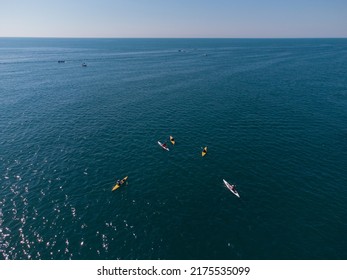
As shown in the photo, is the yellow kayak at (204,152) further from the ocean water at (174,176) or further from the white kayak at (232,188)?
the white kayak at (232,188)

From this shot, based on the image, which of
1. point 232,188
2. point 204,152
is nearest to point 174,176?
point 204,152

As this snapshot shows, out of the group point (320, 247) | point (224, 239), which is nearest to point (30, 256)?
point (224, 239)

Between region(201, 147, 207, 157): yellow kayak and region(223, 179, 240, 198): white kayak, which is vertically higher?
region(201, 147, 207, 157): yellow kayak

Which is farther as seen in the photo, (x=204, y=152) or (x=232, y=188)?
(x=204, y=152)

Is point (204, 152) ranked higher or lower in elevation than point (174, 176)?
higher

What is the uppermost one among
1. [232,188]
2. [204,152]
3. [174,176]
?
[204,152]

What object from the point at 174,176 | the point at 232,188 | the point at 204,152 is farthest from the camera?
the point at 204,152

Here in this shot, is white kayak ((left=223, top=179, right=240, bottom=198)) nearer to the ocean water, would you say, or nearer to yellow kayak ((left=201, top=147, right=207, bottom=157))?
the ocean water

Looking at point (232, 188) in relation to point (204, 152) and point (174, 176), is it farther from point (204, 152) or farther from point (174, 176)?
point (204, 152)

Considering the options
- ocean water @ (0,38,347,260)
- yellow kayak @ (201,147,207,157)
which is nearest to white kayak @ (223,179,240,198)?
ocean water @ (0,38,347,260)
